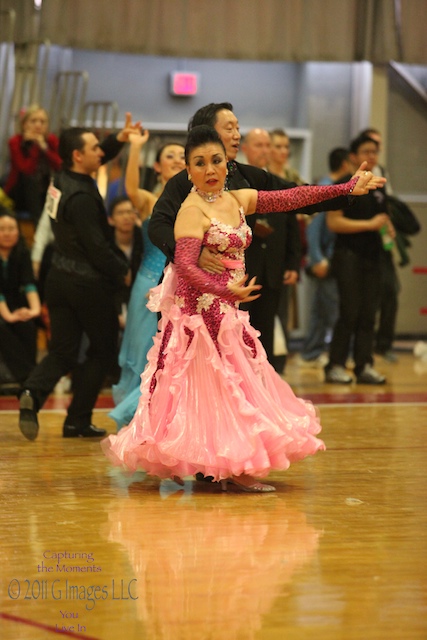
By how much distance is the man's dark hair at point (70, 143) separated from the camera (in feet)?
18.6

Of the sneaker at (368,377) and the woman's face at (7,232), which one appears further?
the sneaker at (368,377)

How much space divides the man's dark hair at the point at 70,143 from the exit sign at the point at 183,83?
5650mm

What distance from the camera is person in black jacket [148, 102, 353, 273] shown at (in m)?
4.40

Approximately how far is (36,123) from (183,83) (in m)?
3.08

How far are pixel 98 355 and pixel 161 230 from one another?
1.49m

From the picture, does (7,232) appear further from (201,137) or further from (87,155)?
(201,137)

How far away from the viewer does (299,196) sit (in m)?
4.43

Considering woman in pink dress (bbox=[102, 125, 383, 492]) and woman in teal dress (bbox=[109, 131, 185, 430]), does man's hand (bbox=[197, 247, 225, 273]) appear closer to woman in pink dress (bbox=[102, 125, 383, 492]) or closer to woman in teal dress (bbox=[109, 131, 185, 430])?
woman in pink dress (bbox=[102, 125, 383, 492])

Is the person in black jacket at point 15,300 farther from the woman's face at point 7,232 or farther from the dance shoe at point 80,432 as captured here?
the dance shoe at point 80,432

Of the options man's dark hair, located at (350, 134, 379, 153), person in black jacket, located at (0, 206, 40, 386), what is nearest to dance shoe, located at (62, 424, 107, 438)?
person in black jacket, located at (0, 206, 40, 386)

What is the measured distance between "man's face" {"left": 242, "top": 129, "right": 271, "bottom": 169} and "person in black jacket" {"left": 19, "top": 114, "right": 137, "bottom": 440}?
914mm

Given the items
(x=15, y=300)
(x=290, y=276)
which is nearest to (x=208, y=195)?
(x=290, y=276)

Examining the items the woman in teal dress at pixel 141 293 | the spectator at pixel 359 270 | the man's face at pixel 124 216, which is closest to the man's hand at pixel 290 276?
the spectator at pixel 359 270

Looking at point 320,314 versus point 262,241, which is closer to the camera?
point 262,241
